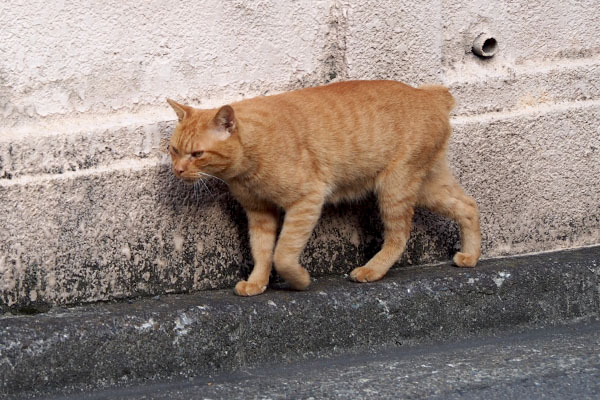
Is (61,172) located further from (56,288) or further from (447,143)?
(447,143)

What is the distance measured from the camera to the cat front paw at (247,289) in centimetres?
335

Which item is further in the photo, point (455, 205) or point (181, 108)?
point (455, 205)

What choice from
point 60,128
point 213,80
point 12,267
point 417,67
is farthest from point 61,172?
point 417,67

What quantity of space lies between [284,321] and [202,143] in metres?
0.72

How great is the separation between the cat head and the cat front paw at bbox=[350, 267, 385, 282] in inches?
28.2

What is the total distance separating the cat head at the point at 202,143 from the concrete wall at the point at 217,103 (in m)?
0.22

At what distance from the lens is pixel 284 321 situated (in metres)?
3.19

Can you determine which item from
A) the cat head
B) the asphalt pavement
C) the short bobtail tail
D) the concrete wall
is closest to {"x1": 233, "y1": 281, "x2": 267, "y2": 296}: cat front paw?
the concrete wall

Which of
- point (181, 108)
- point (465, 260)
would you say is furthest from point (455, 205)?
point (181, 108)

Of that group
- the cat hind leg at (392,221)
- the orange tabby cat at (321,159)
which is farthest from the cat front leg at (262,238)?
the cat hind leg at (392,221)

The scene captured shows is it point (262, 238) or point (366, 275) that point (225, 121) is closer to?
point (262, 238)

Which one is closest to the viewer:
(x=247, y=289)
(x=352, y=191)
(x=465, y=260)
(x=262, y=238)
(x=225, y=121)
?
(x=225, y=121)

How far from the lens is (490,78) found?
3.94 metres

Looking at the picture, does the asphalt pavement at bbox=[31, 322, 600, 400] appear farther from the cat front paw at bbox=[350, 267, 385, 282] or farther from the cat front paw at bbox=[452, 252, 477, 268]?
the cat front paw at bbox=[452, 252, 477, 268]
